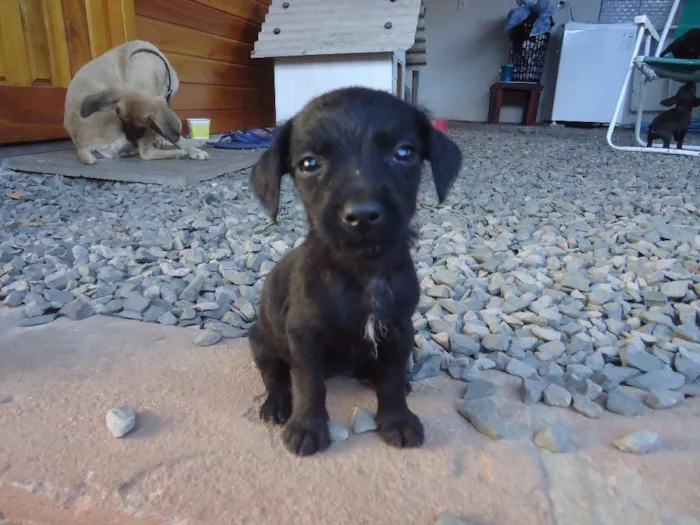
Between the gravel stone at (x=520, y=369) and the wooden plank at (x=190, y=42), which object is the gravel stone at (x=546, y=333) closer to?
the gravel stone at (x=520, y=369)

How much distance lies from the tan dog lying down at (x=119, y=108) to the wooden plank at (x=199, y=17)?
3.10 feet

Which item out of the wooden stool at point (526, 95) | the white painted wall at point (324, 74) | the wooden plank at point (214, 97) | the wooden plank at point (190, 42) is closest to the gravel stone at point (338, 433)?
the wooden plank at point (190, 42)

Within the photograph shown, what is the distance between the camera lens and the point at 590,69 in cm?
1098

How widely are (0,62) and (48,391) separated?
4.16 meters

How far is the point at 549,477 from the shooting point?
4.08 feet

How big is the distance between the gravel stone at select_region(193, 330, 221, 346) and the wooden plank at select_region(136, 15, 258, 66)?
466 cm

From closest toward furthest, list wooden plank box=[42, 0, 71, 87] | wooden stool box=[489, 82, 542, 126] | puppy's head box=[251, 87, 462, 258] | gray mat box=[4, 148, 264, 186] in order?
puppy's head box=[251, 87, 462, 258] → gray mat box=[4, 148, 264, 186] → wooden plank box=[42, 0, 71, 87] → wooden stool box=[489, 82, 542, 126]

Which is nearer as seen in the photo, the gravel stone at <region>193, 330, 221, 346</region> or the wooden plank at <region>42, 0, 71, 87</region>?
the gravel stone at <region>193, 330, 221, 346</region>

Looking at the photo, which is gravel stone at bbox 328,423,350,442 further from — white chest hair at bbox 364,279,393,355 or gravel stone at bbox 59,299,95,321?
gravel stone at bbox 59,299,95,321

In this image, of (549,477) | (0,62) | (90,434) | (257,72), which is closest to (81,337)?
(90,434)

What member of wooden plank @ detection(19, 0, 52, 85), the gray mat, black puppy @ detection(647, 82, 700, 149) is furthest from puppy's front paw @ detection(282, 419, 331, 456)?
black puppy @ detection(647, 82, 700, 149)

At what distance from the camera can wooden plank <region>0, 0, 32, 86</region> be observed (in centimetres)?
452

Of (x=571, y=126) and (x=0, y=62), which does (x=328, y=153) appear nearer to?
(x=0, y=62)

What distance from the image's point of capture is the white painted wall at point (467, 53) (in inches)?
482
